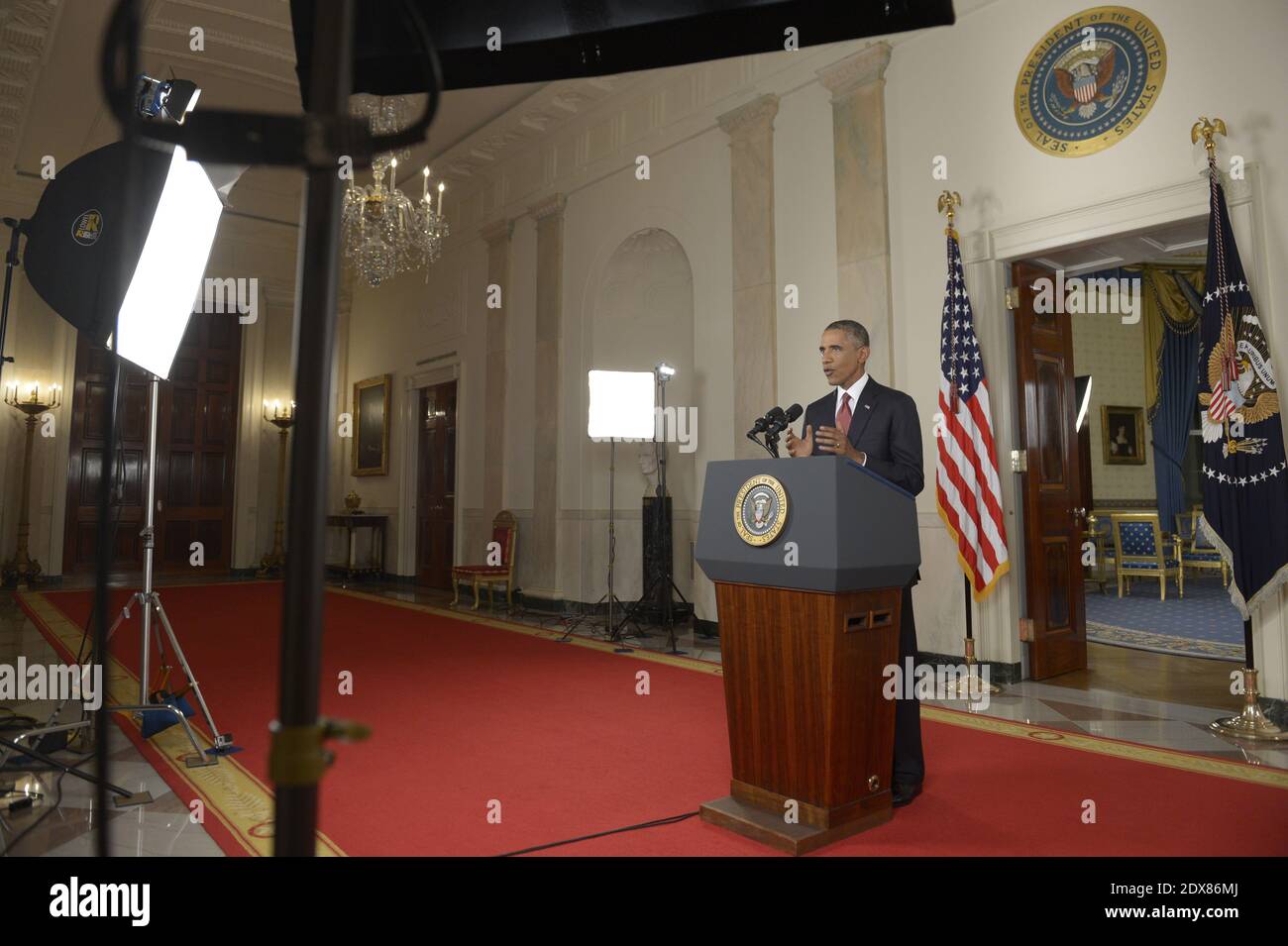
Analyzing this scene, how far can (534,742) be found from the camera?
335 cm

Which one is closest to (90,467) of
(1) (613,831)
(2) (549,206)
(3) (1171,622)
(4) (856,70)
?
(2) (549,206)

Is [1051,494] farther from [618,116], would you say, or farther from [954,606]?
[618,116]

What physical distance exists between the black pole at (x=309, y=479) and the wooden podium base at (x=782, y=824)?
199 cm

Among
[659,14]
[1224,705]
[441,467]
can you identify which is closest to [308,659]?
[659,14]

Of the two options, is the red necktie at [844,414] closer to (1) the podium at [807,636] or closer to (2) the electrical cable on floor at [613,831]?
(1) the podium at [807,636]

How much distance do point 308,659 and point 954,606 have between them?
504 cm

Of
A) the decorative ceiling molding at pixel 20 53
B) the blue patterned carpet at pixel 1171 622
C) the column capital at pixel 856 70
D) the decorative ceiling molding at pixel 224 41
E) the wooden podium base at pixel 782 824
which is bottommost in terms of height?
the blue patterned carpet at pixel 1171 622

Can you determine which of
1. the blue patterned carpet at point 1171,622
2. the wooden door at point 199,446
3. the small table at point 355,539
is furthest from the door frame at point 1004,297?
the wooden door at point 199,446

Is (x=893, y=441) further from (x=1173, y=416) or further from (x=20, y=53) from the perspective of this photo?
(x=1173, y=416)

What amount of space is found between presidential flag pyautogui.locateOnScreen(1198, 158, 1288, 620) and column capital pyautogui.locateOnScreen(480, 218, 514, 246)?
692cm

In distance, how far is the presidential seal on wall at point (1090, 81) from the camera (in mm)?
4262

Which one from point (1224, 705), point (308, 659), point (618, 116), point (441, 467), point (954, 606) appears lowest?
point (1224, 705)
